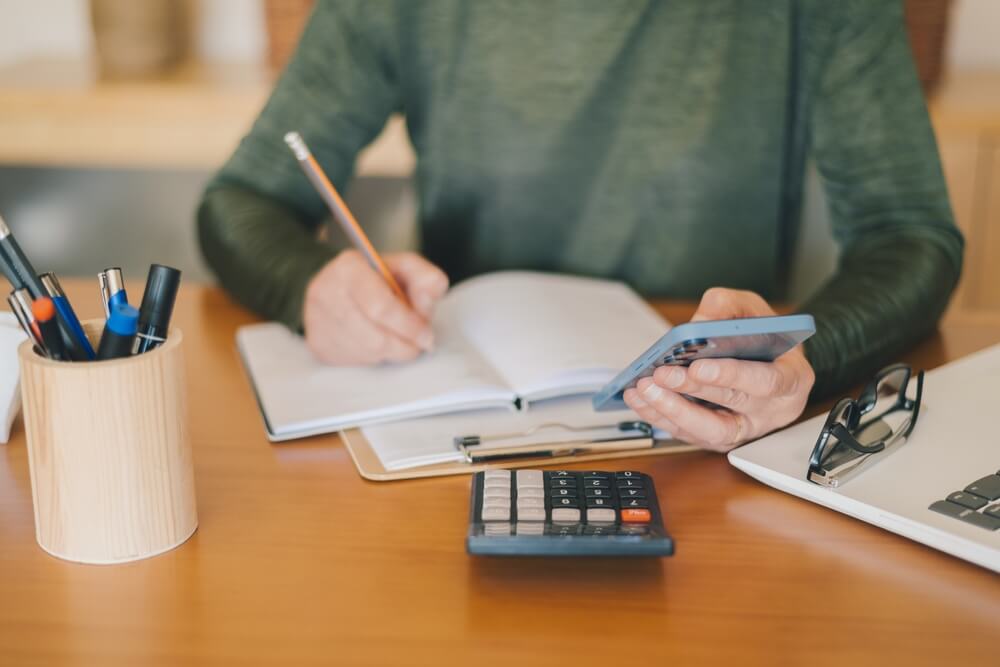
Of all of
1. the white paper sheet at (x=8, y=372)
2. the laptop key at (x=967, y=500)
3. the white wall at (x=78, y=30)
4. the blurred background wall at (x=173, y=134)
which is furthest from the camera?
the white wall at (x=78, y=30)

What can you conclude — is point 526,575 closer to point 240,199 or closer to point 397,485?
point 397,485

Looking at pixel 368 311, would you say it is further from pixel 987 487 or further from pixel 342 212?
pixel 987 487

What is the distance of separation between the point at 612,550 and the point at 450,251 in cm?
86

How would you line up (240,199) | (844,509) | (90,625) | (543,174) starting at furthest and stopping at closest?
(543,174)
(240,199)
(844,509)
(90,625)

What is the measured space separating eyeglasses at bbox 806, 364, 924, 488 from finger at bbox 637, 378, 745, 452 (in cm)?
6

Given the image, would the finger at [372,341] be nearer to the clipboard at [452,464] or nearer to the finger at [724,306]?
the clipboard at [452,464]

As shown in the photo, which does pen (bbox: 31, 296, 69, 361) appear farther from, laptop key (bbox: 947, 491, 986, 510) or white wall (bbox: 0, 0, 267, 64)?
white wall (bbox: 0, 0, 267, 64)

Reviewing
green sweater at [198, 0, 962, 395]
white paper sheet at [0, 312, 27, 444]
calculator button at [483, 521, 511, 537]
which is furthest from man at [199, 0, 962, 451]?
calculator button at [483, 521, 511, 537]

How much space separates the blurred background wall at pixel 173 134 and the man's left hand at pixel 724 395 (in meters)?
1.20

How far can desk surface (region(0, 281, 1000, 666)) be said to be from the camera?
543 mm

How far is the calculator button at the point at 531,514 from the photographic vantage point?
621mm

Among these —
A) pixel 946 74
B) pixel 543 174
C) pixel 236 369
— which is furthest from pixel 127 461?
pixel 946 74

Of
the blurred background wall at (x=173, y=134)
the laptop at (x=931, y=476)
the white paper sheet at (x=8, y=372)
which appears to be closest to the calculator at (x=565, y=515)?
the laptop at (x=931, y=476)

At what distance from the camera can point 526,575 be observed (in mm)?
604
